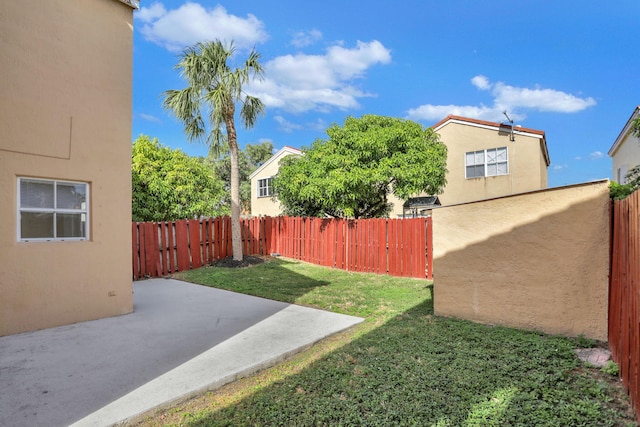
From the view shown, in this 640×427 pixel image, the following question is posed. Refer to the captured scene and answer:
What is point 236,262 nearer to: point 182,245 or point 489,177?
point 182,245

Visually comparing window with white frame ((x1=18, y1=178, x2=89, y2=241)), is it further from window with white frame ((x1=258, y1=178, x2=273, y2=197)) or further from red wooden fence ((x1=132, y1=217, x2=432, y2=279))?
window with white frame ((x1=258, y1=178, x2=273, y2=197))

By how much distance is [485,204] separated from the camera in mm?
4719

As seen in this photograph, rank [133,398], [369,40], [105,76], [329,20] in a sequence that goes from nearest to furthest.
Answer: [133,398]
[105,76]
[329,20]
[369,40]

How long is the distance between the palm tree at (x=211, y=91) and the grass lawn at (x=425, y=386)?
341 inches

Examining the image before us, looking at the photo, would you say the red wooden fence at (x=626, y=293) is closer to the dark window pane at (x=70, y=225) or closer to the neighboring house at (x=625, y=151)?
the dark window pane at (x=70, y=225)

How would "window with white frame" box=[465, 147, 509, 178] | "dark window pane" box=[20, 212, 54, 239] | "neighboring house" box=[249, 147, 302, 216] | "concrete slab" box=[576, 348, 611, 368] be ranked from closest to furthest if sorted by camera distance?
"concrete slab" box=[576, 348, 611, 368]
"dark window pane" box=[20, 212, 54, 239]
"window with white frame" box=[465, 147, 509, 178]
"neighboring house" box=[249, 147, 302, 216]

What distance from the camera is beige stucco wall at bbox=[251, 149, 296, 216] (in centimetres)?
2119

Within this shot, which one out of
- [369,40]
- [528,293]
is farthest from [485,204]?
[369,40]

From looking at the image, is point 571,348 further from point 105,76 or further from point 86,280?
point 105,76

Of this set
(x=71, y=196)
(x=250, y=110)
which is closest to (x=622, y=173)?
(x=250, y=110)

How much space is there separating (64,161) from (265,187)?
17799 millimetres

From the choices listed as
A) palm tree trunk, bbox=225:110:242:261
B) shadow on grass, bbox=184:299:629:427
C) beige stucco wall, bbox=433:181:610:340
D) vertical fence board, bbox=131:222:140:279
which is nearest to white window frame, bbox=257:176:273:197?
palm tree trunk, bbox=225:110:242:261

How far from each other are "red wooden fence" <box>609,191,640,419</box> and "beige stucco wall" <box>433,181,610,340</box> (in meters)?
0.24

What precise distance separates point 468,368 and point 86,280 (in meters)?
5.39
